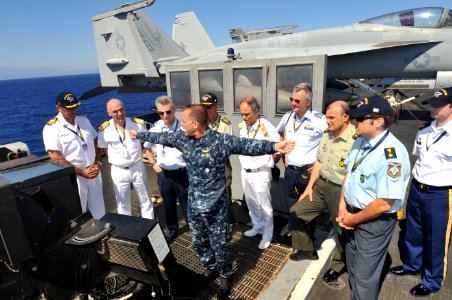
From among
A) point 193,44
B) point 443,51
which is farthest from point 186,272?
point 193,44

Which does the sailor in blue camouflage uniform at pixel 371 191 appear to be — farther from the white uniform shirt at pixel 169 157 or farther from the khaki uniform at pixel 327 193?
the white uniform shirt at pixel 169 157

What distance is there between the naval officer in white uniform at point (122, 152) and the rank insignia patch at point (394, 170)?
312 centimetres

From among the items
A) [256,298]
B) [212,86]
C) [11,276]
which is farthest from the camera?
[212,86]

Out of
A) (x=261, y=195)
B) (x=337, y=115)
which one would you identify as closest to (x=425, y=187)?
(x=337, y=115)

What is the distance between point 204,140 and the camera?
2.81 meters

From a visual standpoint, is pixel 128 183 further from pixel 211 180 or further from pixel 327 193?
pixel 327 193

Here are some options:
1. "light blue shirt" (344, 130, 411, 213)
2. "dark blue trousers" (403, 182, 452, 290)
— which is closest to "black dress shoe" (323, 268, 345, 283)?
"dark blue trousers" (403, 182, 452, 290)

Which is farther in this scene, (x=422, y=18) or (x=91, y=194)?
(x=422, y=18)

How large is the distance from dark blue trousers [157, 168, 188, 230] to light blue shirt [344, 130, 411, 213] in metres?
2.15

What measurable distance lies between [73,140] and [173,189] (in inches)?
58.6

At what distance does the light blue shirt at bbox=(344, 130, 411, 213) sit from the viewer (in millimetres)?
2227

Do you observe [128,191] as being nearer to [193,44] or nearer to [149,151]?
[149,151]

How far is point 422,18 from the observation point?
9.03 metres

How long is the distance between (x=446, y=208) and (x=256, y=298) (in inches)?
84.0
